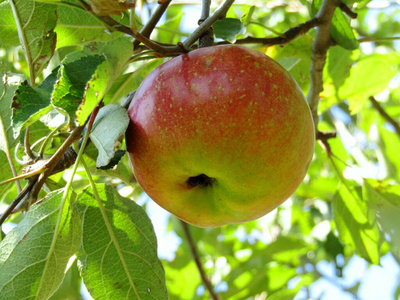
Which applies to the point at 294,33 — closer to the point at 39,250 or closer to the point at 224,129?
the point at 224,129

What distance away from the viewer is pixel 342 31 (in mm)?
1624

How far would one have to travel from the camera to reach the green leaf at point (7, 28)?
1424mm


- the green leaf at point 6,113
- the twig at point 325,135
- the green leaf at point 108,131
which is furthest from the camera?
the twig at point 325,135

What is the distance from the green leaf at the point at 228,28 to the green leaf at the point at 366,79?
906 mm

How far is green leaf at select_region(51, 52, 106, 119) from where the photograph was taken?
1.08 metres

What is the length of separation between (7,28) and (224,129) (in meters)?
0.79

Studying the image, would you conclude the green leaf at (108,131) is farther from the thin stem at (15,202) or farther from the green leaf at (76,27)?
the green leaf at (76,27)

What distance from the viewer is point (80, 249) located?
1.30 m

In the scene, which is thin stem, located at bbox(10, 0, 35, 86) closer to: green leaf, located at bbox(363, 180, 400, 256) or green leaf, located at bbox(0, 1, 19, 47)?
green leaf, located at bbox(0, 1, 19, 47)

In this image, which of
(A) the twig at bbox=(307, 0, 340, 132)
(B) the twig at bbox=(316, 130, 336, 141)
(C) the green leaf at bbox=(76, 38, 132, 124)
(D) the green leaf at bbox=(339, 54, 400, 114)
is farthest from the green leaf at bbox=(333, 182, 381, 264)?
(C) the green leaf at bbox=(76, 38, 132, 124)

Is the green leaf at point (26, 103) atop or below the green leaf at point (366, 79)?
atop

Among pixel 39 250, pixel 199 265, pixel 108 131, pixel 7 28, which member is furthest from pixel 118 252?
pixel 199 265

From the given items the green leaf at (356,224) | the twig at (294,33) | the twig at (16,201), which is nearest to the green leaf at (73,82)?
the twig at (16,201)

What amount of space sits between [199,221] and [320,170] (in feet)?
6.46
